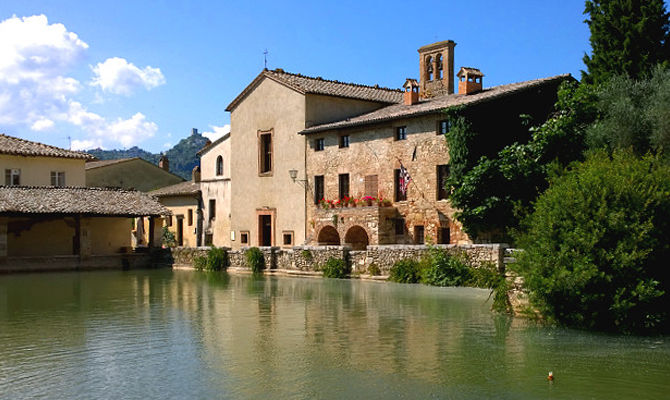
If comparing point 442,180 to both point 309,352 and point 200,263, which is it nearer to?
point 200,263

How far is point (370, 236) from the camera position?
29.5 meters

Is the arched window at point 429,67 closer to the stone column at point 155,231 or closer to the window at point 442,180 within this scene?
the window at point 442,180

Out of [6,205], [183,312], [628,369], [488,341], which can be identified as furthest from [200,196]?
[628,369]

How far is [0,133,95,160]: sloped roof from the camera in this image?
126 feet

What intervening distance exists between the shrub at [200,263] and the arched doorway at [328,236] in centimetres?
585

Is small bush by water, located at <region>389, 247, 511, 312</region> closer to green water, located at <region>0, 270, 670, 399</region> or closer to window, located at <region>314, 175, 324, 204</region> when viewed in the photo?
green water, located at <region>0, 270, 670, 399</region>

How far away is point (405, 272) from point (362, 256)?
2.74m

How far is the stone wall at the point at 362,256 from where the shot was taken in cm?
2212

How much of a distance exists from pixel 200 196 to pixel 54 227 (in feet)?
31.4

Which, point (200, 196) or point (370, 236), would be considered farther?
point (200, 196)

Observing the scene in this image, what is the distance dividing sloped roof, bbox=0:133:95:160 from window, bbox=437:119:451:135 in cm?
2352

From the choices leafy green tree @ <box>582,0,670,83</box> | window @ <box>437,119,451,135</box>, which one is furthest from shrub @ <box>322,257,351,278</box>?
leafy green tree @ <box>582,0,670,83</box>

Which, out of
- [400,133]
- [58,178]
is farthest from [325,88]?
[58,178]

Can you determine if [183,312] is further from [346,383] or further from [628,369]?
[628,369]
